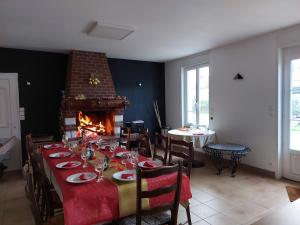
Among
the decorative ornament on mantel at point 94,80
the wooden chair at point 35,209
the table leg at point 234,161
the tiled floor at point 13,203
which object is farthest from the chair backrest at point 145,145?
the decorative ornament on mantel at point 94,80

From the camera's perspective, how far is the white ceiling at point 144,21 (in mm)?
2662

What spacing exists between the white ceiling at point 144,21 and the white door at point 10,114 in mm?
728

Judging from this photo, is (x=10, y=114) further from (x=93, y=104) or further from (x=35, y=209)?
(x=35, y=209)

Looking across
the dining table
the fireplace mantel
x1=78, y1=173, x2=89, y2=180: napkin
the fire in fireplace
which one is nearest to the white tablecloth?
the fireplace mantel

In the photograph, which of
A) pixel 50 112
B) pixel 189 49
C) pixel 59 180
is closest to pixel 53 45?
pixel 50 112

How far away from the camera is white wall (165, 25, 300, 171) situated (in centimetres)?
390

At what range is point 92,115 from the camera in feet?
18.7

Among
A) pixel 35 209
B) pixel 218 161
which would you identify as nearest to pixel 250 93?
pixel 218 161

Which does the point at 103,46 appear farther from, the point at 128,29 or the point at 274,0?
the point at 274,0

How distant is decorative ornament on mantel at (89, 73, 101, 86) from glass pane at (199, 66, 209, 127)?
95.9 inches

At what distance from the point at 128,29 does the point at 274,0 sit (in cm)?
193

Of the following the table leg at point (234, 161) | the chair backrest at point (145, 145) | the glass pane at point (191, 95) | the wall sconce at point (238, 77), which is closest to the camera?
the chair backrest at point (145, 145)

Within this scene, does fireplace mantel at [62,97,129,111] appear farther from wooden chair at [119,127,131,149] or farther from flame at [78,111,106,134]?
wooden chair at [119,127,131,149]

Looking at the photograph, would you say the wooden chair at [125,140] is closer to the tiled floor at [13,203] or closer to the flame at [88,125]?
the flame at [88,125]
